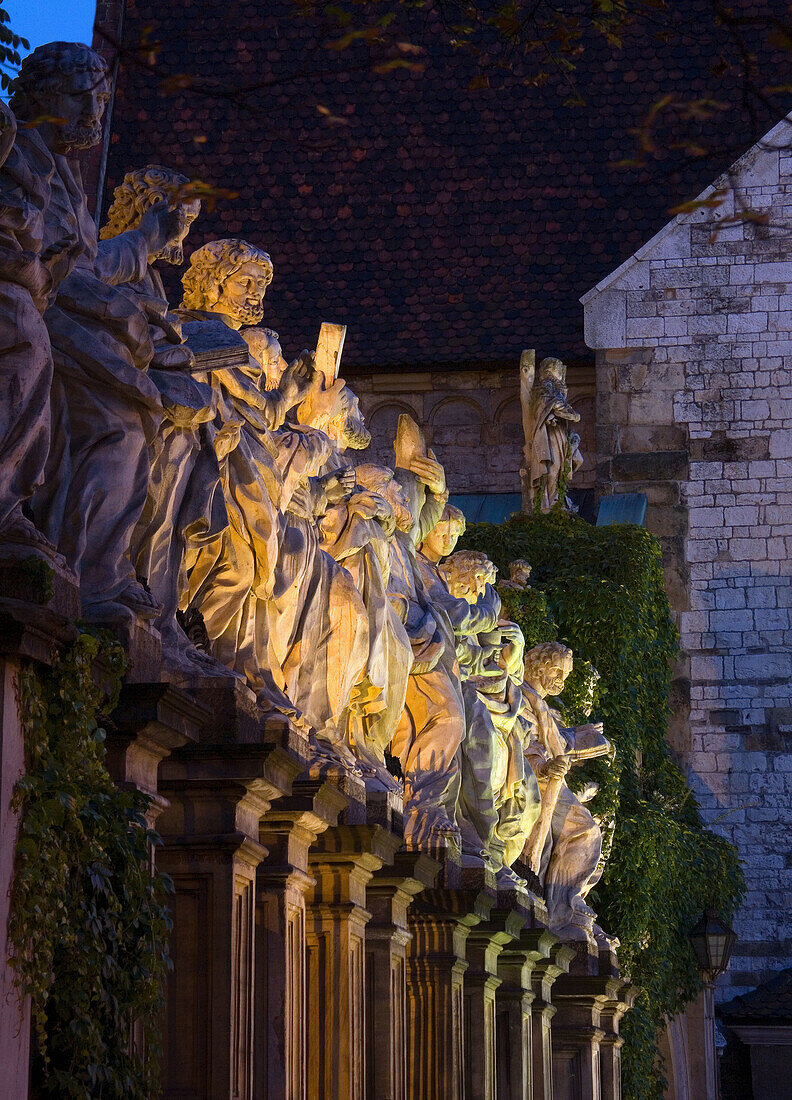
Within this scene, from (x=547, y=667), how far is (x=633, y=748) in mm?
4789

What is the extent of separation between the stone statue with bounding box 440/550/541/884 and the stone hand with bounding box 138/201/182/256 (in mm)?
5684

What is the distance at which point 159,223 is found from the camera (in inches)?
306

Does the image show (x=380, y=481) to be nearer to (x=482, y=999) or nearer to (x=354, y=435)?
(x=354, y=435)

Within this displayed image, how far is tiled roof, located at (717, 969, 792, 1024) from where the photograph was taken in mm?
22766

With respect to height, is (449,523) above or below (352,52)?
below

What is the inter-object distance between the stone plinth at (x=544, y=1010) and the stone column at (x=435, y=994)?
280cm

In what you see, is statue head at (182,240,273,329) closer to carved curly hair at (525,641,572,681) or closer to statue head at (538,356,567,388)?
carved curly hair at (525,641,572,681)

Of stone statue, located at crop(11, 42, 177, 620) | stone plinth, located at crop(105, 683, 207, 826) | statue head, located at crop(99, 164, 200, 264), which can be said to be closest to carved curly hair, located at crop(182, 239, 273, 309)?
statue head, located at crop(99, 164, 200, 264)

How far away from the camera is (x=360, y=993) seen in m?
9.98

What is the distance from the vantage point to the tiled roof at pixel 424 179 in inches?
1035

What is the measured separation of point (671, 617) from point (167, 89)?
19.0 metres

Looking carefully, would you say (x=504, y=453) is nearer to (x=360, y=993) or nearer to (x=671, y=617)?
(x=671, y=617)

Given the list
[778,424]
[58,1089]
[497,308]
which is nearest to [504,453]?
[497,308]

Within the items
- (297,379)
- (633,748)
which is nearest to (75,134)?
(297,379)
